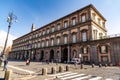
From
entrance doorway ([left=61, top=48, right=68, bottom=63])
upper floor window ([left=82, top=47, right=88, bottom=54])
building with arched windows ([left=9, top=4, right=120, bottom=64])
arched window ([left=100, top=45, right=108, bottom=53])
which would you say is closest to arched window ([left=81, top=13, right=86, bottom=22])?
building with arched windows ([left=9, top=4, right=120, bottom=64])

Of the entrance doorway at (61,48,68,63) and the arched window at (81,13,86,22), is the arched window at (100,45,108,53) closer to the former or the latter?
the arched window at (81,13,86,22)

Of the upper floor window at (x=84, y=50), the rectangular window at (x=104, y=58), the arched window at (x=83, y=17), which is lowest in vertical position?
the rectangular window at (x=104, y=58)

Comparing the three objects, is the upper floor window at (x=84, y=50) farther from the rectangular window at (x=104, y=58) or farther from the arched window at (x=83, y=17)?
the arched window at (x=83, y=17)

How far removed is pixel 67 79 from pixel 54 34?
28.5m

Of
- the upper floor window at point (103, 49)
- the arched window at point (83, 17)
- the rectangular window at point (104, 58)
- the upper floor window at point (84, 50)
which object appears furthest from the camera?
the arched window at point (83, 17)

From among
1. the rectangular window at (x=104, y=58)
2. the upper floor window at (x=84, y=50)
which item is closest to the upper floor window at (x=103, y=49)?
the rectangular window at (x=104, y=58)

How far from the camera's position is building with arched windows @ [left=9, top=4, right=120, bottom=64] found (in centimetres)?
2202

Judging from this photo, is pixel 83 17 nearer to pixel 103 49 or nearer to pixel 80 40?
pixel 80 40

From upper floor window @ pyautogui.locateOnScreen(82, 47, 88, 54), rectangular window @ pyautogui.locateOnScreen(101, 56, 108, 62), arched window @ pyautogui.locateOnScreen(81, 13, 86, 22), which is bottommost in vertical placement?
rectangular window @ pyautogui.locateOnScreen(101, 56, 108, 62)

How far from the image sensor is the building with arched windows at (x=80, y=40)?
72.2ft

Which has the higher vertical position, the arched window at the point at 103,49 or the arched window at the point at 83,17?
the arched window at the point at 83,17

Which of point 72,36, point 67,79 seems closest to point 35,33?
point 72,36

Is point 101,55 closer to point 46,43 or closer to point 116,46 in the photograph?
point 116,46

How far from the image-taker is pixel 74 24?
30188mm
